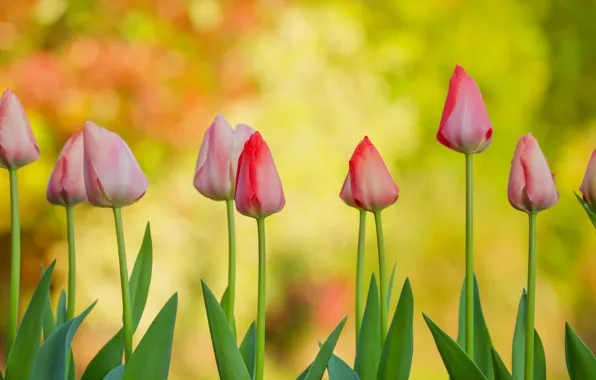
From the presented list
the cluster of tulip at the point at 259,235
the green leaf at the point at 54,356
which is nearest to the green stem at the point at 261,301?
the cluster of tulip at the point at 259,235

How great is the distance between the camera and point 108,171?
560mm

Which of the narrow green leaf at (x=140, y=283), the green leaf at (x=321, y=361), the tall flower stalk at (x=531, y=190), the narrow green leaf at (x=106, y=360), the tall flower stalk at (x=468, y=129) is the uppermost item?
the tall flower stalk at (x=468, y=129)

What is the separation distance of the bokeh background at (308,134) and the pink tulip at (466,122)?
265cm

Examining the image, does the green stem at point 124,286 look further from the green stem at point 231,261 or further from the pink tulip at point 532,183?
the pink tulip at point 532,183

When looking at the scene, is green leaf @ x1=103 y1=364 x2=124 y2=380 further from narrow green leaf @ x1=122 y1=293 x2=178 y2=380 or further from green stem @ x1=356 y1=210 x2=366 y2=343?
green stem @ x1=356 y1=210 x2=366 y2=343

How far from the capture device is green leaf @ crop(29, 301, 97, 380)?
578 millimetres

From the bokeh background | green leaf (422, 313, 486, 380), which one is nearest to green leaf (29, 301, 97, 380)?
green leaf (422, 313, 486, 380)

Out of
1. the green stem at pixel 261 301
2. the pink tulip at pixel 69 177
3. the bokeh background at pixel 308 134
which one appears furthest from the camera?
the bokeh background at pixel 308 134

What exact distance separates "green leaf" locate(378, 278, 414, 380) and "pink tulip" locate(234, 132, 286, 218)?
10 cm

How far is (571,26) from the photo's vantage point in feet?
13.9

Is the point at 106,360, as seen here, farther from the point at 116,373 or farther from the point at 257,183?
the point at 257,183

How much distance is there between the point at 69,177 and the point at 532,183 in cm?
31

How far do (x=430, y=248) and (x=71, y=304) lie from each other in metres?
3.43

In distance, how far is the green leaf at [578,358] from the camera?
1.88 feet
